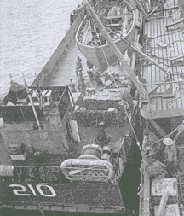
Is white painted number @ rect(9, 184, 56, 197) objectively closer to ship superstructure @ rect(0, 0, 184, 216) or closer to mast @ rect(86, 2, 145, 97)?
ship superstructure @ rect(0, 0, 184, 216)

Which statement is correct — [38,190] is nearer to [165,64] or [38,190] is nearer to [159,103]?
[159,103]

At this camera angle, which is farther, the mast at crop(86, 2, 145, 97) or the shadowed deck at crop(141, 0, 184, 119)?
the shadowed deck at crop(141, 0, 184, 119)

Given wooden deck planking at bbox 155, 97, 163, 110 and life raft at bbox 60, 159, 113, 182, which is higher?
wooden deck planking at bbox 155, 97, 163, 110

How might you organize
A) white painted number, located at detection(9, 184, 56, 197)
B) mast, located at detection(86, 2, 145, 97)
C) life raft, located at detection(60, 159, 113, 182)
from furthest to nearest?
mast, located at detection(86, 2, 145, 97) < white painted number, located at detection(9, 184, 56, 197) < life raft, located at detection(60, 159, 113, 182)

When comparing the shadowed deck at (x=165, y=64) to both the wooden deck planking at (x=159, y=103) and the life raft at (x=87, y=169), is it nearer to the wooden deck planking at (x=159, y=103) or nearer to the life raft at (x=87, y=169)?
the wooden deck planking at (x=159, y=103)

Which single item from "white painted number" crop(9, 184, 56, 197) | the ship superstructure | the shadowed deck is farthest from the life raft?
the shadowed deck

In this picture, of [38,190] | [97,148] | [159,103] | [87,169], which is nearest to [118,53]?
[159,103]

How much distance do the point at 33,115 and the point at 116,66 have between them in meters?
8.53

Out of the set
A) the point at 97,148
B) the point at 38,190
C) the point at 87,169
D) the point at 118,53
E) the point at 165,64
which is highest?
the point at 118,53

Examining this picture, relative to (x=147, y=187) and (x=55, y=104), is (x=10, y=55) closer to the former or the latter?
(x=55, y=104)

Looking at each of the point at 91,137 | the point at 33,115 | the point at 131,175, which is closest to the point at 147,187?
the point at 131,175

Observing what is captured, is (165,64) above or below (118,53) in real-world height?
below

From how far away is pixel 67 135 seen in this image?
14156 millimetres

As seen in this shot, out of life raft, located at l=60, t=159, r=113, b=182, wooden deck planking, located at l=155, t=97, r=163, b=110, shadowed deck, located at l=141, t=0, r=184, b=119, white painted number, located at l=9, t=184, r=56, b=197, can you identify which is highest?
shadowed deck, located at l=141, t=0, r=184, b=119
